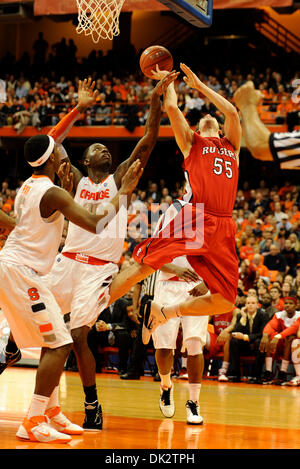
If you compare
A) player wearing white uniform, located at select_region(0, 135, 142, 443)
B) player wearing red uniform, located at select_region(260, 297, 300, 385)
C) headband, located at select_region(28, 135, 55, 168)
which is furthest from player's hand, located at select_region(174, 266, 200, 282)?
player wearing red uniform, located at select_region(260, 297, 300, 385)

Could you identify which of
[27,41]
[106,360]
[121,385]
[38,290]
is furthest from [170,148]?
[38,290]

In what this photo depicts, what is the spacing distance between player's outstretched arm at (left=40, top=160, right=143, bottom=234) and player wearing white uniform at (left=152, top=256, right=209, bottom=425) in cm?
219

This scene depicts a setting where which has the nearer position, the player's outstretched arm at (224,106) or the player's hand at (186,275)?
the player's outstretched arm at (224,106)

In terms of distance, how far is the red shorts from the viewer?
19.2ft

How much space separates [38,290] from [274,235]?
11614 mm

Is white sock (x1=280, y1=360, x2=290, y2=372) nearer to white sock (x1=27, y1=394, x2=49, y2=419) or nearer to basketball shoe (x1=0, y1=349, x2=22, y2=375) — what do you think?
basketball shoe (x1=0, y1=349, x2=22, y2=375)

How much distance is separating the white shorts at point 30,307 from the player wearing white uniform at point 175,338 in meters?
1.95

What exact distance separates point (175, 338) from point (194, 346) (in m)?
0.35

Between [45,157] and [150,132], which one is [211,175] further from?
[45,157]

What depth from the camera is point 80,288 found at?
588cm

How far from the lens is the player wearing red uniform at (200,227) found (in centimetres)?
589

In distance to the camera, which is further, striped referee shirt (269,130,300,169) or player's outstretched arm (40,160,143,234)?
player's outstretched arm (40,160,143,234)

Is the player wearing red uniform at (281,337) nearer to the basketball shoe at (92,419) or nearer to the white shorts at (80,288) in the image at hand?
the white shorts at (80,288)

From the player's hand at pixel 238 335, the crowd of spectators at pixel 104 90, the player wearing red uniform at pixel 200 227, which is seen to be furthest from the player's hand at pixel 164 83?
the crowd of spectators at pixel 104 90
